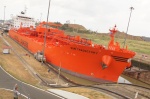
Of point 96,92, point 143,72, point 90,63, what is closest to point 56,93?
point 96,92

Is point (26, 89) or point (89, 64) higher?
point (89, 64)

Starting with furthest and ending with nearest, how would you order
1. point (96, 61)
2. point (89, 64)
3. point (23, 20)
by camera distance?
point (23, 20), point (89, 64), point (96, 61)

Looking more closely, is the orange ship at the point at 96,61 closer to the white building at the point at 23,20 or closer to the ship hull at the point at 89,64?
the ship hull at the point at 89,64

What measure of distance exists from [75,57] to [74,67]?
142 centimetres

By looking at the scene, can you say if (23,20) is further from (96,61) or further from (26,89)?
(26,89)

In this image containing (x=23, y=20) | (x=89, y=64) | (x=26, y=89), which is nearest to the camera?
(x=26, y=89)

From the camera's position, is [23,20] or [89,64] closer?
[89,64]

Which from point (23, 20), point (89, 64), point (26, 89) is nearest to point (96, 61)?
point (89, 64)

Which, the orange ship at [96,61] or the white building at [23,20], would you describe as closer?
the orange ship at [96,61]

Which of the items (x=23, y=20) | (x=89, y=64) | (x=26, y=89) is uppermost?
(x=23, y=20)

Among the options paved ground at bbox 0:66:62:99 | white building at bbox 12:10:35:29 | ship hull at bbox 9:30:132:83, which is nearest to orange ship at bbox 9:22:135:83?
ship hull at bbox 9:30:132:83

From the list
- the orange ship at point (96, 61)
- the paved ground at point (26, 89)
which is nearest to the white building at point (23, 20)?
the orange ship at point (96, 61)

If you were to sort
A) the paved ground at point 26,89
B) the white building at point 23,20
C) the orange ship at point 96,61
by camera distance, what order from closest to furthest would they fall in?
1. the paved ground at point 26,89
2. the orange ship at point 96,61
3. the white building at point 23,20

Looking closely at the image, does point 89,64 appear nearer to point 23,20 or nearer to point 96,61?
point 96,61
